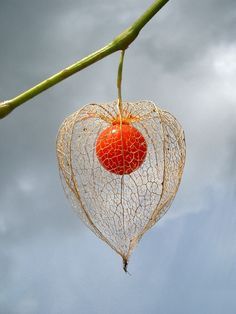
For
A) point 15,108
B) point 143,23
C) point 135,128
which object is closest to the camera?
point 15,108

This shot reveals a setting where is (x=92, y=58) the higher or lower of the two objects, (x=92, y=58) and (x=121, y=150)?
the lower

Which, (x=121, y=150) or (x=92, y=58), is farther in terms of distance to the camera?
(x=121, y=150)

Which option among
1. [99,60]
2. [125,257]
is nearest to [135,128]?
[125,257]

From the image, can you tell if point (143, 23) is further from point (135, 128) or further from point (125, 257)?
point (125, 257)

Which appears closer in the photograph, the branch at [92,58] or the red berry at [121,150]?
the branch at [92,58]
